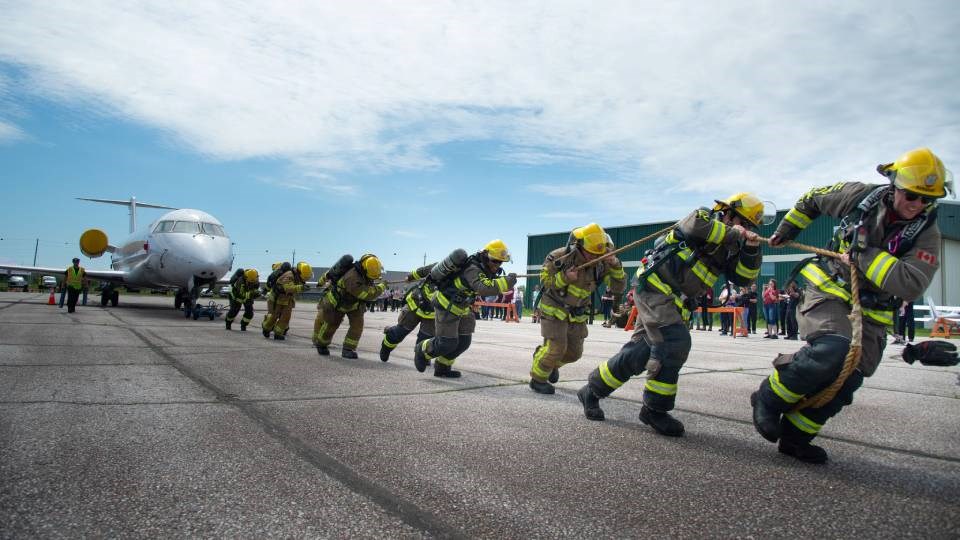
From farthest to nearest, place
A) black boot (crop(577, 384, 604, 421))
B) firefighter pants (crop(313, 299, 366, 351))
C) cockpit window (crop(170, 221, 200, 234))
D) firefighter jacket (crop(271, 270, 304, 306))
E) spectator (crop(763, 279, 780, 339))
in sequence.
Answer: cockpit window (crop(170, 221, 200, 234)), spectator (crop(763, 279, 780, 339)), firefighter jacket (crop(271, 270, 304, 306)), firefighter pants (crop(313, 299, 366, 351)), black boot (crop(577, 384, 604, 421))

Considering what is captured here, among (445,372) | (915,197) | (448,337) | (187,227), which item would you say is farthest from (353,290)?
(187,227)

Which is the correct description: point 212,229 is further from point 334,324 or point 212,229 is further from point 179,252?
point 334,324

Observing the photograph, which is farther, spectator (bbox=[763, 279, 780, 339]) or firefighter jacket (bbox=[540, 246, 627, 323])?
spectator (bbox=[763, 279, 780, 339])

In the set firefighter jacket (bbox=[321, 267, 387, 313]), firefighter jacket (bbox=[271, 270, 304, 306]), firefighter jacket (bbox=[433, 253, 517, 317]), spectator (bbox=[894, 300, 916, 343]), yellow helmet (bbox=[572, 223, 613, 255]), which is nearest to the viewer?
yellow helmet (bbox=[572, 223, 613, 255])

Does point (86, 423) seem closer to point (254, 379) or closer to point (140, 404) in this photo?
point (140, 404)

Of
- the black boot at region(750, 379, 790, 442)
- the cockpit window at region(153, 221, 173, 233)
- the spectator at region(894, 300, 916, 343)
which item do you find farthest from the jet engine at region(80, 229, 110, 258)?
the spectator at region(894, 300, 916, 343)

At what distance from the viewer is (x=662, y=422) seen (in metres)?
4.07

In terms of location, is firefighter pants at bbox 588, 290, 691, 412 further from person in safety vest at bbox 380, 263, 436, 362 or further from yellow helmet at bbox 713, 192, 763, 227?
person in safety vest at bbox 380, 263, 436, 362

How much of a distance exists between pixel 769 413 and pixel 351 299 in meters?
7.04

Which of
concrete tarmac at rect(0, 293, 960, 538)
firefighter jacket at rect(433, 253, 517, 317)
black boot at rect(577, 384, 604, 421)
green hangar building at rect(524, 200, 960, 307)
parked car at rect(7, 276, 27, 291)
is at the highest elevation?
green hangar building at rect(524, 200, 960, 307)

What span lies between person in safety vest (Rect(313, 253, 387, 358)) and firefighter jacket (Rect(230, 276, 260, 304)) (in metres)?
5.40

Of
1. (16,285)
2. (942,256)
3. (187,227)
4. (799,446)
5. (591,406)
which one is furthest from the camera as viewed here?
(16,285)

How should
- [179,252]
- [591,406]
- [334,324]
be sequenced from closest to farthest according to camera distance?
[591,406] < [334,324] < [179,252]

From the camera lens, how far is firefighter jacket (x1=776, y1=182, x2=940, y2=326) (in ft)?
10.5
